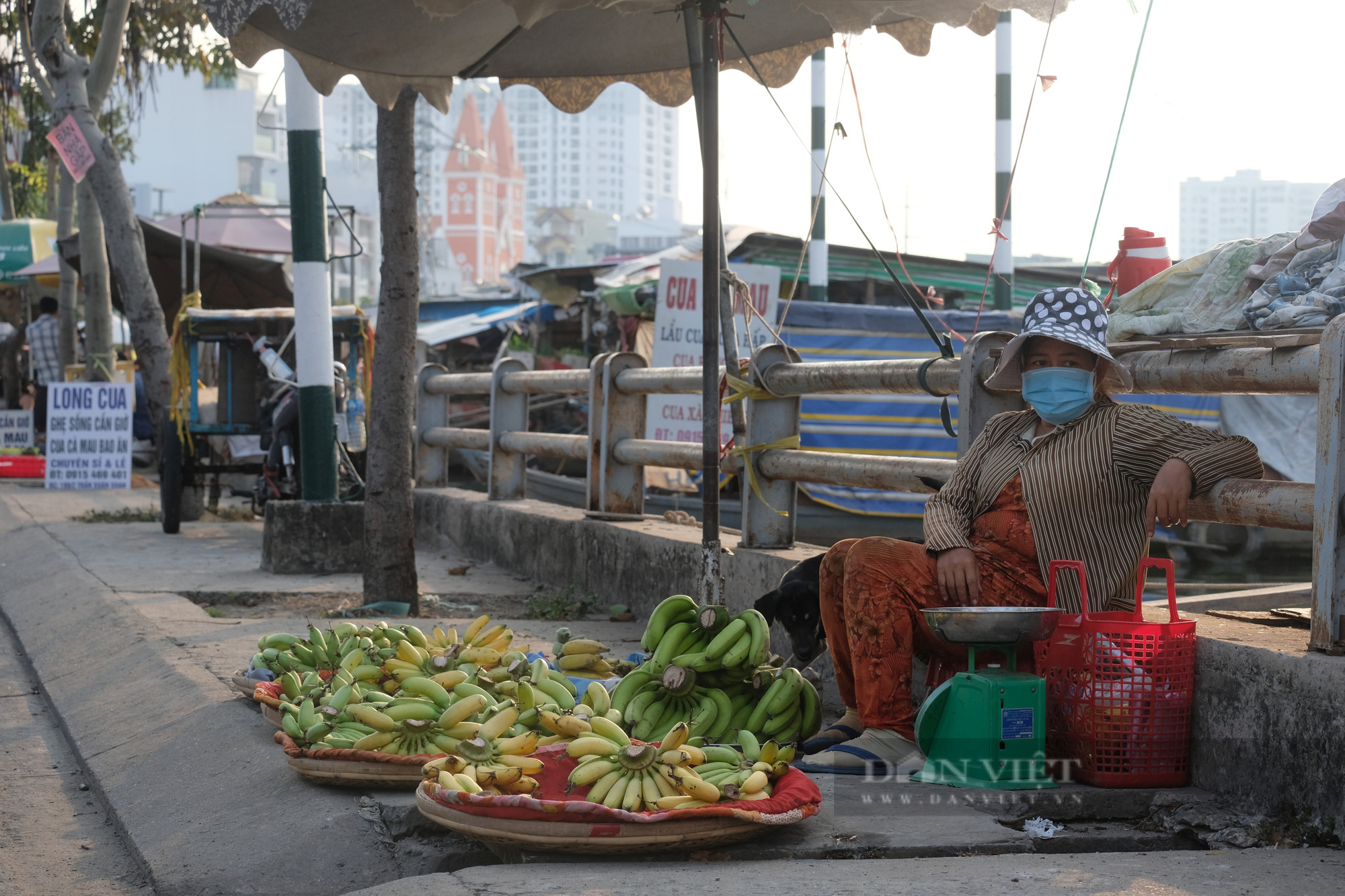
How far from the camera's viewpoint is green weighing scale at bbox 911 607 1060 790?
3.12 metres

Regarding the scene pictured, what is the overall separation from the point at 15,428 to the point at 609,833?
649 inches

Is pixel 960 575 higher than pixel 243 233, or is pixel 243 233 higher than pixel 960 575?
pixel 243 233

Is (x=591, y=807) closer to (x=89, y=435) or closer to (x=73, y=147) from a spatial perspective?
(x=73, y=147)

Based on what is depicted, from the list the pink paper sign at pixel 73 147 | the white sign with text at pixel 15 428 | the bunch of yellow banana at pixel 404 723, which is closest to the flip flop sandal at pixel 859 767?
the bunch of yellow banana at pixel 404 723

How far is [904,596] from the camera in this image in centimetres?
351

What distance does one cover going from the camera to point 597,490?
22.8ft

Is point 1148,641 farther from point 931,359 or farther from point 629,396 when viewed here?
point 629,396

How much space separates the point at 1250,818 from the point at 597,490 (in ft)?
14.5

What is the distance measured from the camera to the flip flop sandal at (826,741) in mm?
3566

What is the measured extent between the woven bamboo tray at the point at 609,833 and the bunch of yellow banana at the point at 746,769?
0.09 metres

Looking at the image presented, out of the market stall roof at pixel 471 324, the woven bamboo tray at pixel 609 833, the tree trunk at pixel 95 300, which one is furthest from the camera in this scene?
the market stall roof at pixel 471 324

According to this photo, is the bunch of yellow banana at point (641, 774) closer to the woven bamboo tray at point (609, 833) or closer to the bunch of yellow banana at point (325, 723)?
the woven bamboo tray at point (609, 833)

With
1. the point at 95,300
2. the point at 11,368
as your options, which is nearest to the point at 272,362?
the point at 95,300

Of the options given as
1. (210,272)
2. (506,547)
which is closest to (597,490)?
(506,547)
